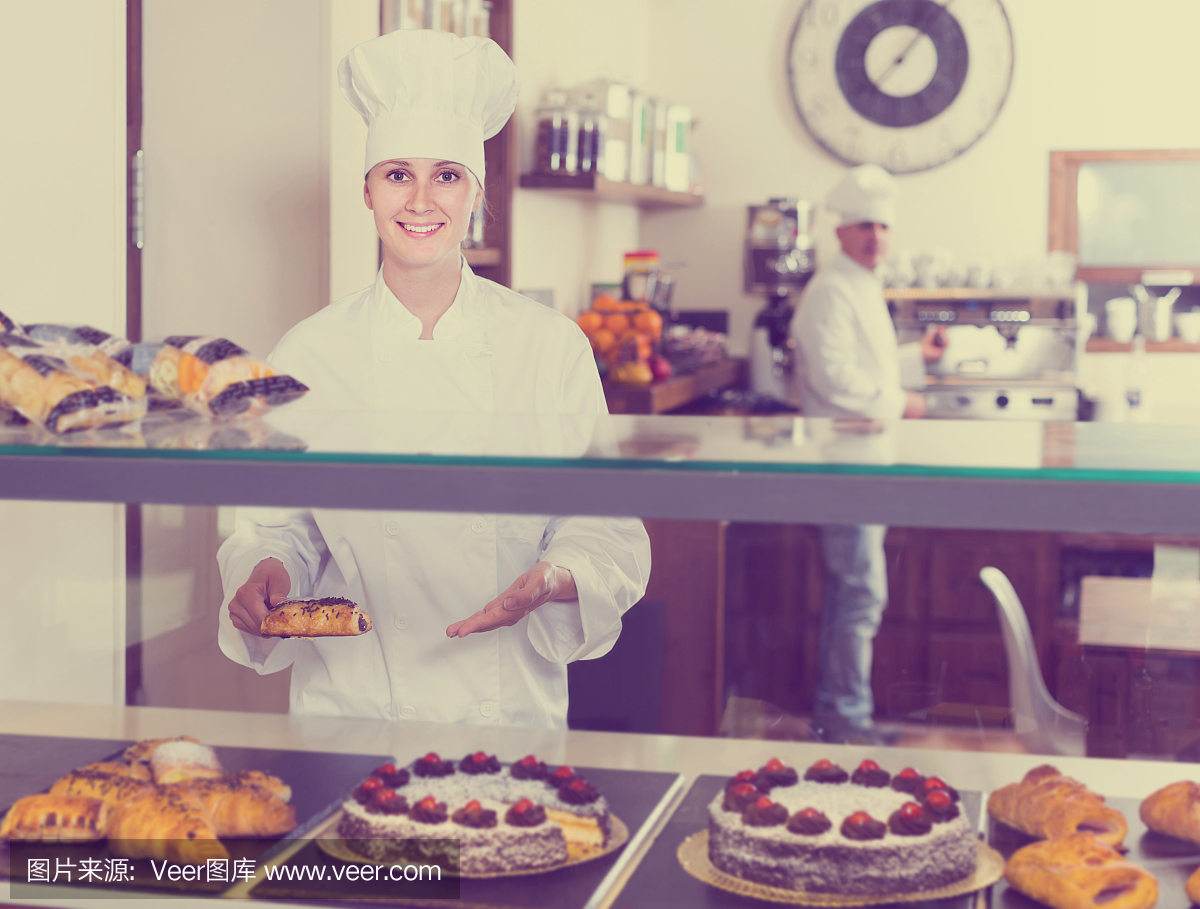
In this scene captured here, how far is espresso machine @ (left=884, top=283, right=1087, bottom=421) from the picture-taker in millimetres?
4031

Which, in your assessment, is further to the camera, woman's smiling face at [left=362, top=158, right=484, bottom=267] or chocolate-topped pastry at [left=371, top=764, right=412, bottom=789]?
woman's smiling face at [left=362, top=158, right=484, bottom=267]

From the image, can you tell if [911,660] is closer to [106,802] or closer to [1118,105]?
[1118,105]

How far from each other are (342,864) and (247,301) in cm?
148

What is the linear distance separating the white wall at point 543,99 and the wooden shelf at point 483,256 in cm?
8

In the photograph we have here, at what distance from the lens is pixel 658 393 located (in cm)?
318

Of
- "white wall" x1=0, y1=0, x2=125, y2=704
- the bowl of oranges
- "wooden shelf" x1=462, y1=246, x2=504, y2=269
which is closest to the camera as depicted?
"white wall" x1=0, y1=0, x2=125, y2=704

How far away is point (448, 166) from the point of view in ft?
4.53

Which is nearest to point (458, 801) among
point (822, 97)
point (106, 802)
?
point (106, 802)

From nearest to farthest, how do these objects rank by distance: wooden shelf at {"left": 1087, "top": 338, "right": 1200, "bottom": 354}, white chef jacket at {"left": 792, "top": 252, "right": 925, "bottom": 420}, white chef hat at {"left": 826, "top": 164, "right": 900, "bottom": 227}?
white chef jacket at {"left": 792, "top": 252, "right": 925, "bottom": 420} → white chef hat at {"left": 826, "top": 164, "right": 900, "bottom": 227} → wooden shelf at {"left": 1087, "top": 338, "right": 1200, "bottom": 354}

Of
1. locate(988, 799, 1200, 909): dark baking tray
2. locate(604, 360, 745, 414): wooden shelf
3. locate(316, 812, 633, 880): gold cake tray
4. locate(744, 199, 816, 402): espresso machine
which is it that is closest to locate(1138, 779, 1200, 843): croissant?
locate(988, 799, 1200, 909): dark baking tray

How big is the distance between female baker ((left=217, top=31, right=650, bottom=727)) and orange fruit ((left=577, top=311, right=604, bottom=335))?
6.67ft

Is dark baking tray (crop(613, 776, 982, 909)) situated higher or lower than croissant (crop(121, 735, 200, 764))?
lower

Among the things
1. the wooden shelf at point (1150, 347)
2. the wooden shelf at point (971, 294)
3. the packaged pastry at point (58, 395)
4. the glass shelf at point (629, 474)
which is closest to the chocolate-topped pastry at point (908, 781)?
the glass shelf at point (629, 474)

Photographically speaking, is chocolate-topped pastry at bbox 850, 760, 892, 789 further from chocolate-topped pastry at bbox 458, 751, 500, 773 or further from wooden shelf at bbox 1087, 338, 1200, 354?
wooden shelf at bbox 1087, 338, 1200, 354
